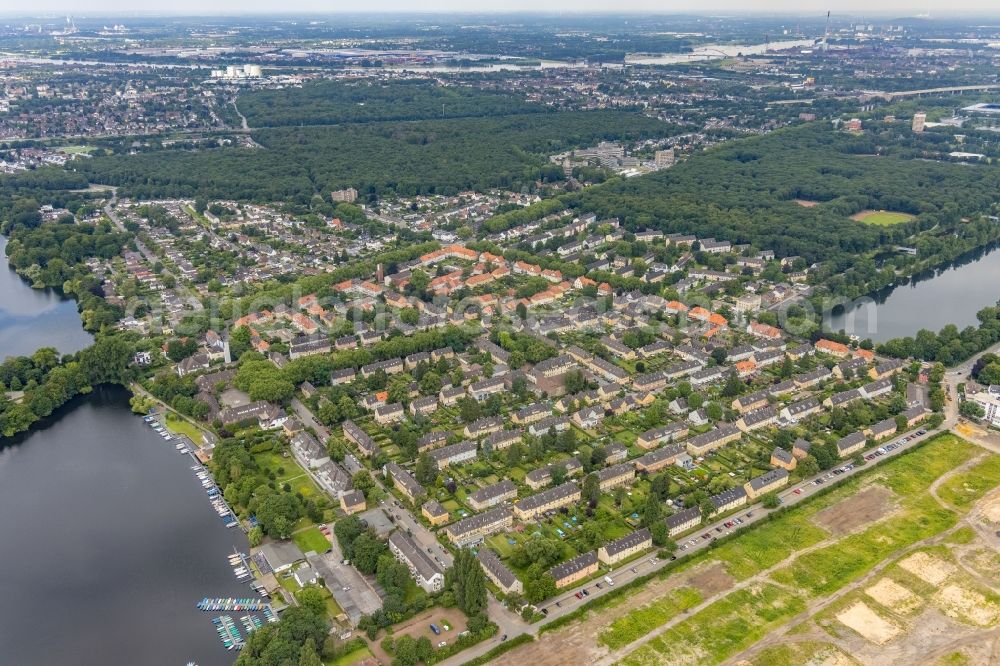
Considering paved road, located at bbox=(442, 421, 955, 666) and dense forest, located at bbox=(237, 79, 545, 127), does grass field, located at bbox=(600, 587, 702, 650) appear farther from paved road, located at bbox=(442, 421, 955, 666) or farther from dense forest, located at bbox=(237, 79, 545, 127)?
dense forest, located at bbox=(237, 79, 545, 127)

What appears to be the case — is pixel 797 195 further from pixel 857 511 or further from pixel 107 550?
pixel 107 550

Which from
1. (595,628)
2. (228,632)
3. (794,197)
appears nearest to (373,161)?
(794,197)

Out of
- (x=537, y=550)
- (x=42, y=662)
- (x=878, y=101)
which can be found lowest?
(x=42, y=662)

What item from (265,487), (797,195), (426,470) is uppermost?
(797,195)

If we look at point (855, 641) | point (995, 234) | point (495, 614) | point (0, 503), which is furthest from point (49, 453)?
point (995, 234)

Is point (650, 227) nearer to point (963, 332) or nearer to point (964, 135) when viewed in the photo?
point (963, 332)
